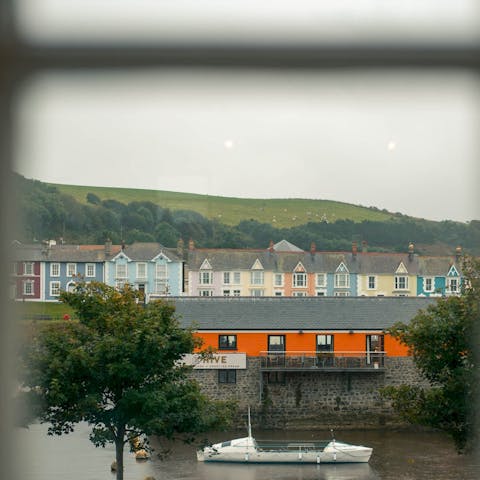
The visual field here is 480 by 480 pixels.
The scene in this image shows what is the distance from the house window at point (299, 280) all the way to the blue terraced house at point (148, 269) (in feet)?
1.81

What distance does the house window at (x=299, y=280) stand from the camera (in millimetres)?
3954

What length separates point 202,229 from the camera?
8.10 ft

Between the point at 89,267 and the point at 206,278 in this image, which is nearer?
the point at 89,267

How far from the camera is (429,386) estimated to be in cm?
366

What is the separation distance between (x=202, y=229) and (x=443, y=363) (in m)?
1.39

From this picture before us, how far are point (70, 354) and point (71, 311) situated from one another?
0.56 ft

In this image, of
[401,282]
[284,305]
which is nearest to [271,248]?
[401,282]

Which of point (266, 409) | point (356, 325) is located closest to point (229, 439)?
point (356, 325)

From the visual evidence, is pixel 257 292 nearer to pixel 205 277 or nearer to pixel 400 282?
pixel 205 277

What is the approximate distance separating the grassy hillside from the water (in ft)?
2.19

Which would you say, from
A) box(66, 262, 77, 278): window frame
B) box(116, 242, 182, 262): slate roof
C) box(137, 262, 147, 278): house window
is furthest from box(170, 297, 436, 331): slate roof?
box(116, 242, 182, 262): slate roof

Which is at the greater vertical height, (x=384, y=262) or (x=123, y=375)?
(x=384, y=262)

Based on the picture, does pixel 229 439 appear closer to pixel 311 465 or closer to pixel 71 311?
pixel 311 465

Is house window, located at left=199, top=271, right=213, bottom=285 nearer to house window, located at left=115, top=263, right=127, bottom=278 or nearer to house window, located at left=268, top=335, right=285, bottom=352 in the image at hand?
house window, located at left=115, top=263, right=127, bottom=278
